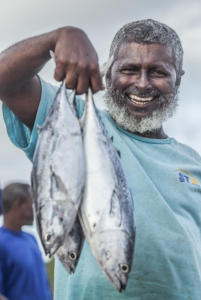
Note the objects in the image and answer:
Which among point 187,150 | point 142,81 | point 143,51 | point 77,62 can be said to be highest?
point 77,62

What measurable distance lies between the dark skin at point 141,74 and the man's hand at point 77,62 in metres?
1.09

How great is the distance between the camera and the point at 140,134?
10.7 feet

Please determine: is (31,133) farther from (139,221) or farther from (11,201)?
(11,201)

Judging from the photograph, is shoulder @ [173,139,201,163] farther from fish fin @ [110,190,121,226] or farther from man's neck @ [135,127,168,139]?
fish fin @ [110,190,121,226]

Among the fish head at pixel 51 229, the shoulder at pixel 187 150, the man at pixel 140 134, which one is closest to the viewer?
the fish head at pixel 51 229

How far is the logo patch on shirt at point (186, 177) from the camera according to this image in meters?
3.10

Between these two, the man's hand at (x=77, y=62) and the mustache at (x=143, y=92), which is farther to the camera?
the mustache at (x=143, y=92)

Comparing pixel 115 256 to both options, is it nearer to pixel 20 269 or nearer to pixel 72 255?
pixel 72 255

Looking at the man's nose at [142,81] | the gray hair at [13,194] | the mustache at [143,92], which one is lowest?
the gray hair at [13,194]

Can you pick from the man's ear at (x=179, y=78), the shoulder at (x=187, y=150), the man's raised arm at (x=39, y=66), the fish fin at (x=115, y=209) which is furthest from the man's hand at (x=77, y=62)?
the man's ear at (x=179, y=78)

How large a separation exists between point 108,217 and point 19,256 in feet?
5.97

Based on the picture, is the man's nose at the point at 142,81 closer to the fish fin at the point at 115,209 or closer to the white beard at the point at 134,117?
the white beard at the point at 134,117

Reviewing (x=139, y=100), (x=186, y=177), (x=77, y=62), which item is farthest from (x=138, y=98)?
(x=77, y=62)

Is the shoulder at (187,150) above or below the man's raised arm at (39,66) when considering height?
below
